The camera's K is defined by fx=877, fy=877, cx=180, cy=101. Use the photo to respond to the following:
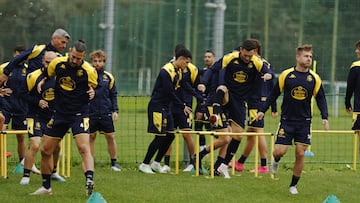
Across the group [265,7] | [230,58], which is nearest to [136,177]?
[230,58]

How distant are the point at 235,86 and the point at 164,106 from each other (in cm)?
143

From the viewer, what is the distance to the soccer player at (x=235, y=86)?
1466 cm

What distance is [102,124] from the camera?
1598 centimetres

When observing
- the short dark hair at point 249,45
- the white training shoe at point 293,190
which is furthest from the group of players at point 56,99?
the white training shoe at point 293,190

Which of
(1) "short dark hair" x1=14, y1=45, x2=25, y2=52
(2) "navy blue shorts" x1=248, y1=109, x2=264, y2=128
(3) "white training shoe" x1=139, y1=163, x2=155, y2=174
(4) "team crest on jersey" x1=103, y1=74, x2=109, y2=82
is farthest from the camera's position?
(1) "short dark hair" x1=14, y1=45, x2=25, y2=52

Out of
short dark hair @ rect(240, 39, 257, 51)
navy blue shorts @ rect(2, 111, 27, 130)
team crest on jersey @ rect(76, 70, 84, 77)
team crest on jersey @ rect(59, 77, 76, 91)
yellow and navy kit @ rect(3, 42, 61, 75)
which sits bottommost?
navy blue shorts @ rect(2, 111, 27, 130)

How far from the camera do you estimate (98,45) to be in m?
19.3

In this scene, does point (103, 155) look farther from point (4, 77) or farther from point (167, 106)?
point (4, 77)

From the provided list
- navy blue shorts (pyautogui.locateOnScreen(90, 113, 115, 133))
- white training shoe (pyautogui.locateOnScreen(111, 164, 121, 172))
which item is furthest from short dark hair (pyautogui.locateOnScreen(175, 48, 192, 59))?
white training shoe (pyautogui.locateOnScreen(111, 164, 121, 172))

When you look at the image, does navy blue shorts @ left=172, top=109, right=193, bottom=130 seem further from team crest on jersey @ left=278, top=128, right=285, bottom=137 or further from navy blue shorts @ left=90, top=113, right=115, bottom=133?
team crest on jersey @ left=278, top=128, right=285, bottom=137

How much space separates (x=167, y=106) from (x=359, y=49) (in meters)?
3.53

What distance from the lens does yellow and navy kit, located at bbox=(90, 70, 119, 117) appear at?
1589cm

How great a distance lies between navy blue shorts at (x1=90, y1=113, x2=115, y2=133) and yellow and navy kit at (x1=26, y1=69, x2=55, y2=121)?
2.52 meters

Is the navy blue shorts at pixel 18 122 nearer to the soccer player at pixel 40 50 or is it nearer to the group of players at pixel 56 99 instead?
the group of players at pixel 56 99
